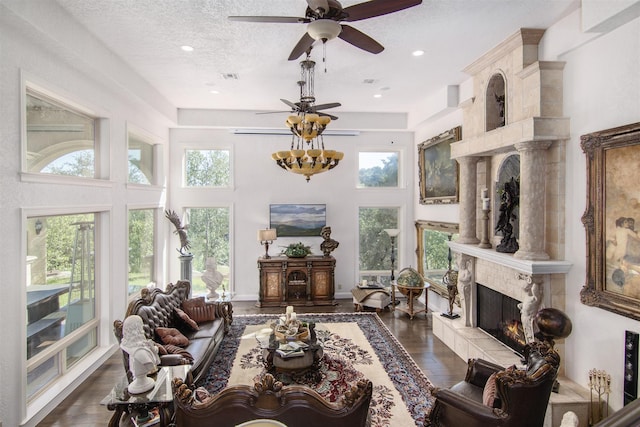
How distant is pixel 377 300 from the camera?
22.4 ft

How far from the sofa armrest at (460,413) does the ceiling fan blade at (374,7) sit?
2.90 meters

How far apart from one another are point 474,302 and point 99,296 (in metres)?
5.47

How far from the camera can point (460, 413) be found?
8.61 ft

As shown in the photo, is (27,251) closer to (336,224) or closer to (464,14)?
(464,14)

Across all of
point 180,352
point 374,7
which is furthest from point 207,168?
point 374,7

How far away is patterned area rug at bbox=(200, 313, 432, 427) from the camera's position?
374 centimetres

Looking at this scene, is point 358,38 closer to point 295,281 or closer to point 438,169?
point 438,169

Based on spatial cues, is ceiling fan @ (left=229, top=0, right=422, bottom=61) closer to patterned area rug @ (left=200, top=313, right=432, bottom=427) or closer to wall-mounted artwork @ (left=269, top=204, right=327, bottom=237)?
patterned area rug @ (left=200, top=313, right=432, bottom=427)

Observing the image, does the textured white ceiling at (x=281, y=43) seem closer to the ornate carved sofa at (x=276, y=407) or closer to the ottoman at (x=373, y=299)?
the ornate carved sofa at (x=276, y=407)

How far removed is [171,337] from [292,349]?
1467mm

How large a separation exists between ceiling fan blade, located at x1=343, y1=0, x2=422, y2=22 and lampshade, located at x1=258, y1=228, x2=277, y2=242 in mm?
5265

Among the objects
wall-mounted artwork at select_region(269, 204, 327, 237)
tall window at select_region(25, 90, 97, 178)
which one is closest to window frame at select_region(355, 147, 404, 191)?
wall-mounted artwork at select_region(269, 204, 327, 237)

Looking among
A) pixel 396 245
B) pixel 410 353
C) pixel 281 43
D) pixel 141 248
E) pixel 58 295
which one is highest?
pixel 281 43

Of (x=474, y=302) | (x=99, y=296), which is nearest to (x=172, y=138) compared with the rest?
(x=99, y=296)
